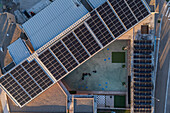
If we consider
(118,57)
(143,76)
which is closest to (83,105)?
(118,57)

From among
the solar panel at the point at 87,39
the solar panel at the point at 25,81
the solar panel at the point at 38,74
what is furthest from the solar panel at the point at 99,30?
the solar panel at the point at 25,81

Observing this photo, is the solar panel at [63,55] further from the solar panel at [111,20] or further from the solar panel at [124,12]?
the solar panel at [124,12]

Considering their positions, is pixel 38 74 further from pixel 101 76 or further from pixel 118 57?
pixel 118 57

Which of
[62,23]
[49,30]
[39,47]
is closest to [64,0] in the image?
[62,23]

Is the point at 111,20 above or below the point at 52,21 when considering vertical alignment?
above

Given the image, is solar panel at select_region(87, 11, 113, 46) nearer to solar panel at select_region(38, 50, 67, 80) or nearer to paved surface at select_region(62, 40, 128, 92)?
paved surface at select_region(62, 40, 128, 92)

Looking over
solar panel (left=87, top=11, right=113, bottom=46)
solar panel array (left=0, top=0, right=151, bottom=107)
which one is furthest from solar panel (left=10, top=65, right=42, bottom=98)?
solar panel (left=87, top=11, right=113, bottom=46)
